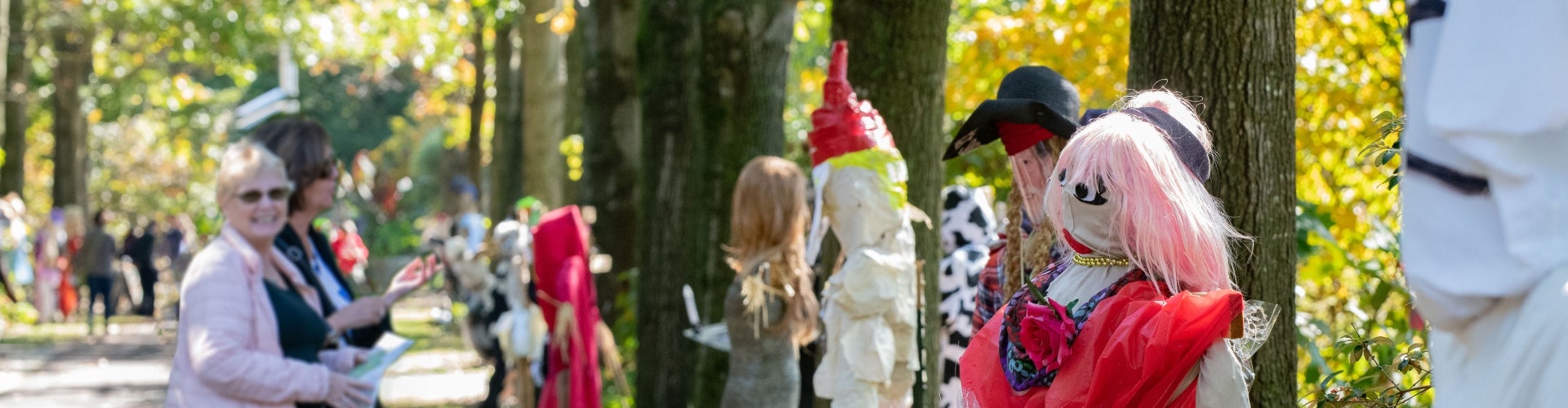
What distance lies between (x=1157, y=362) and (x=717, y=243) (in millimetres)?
6126

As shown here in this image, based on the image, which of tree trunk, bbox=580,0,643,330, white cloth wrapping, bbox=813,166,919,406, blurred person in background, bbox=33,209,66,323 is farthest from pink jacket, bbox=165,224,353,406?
blurred person in background, bbox=33,209,66,323

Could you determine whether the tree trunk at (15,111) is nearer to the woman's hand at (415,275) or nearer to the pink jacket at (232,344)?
the woman's hand at (415,275)

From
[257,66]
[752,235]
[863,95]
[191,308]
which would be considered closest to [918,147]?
[863,95]

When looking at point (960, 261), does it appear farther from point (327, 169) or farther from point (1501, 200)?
point (1501, 200)

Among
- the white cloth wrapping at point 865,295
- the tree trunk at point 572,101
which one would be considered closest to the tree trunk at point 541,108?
the tree trunk at point 572,101

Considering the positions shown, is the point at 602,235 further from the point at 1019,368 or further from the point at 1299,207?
the point at 1019,368

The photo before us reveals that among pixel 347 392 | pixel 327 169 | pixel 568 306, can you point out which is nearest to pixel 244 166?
pixel 327 169

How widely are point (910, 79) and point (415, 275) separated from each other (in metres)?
2.32

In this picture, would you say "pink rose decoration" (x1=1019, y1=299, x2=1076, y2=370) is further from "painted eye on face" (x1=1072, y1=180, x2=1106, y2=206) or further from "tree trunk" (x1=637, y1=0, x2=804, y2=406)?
"tree trunk" (x1=637, y1=0, x2=804, y2=406)

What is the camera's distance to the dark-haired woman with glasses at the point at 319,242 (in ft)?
18.2

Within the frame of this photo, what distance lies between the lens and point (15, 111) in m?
28.0

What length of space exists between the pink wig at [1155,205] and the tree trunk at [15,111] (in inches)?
993

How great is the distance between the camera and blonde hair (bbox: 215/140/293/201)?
17.3 feet

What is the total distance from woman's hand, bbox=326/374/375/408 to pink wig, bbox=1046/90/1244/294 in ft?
8.81
